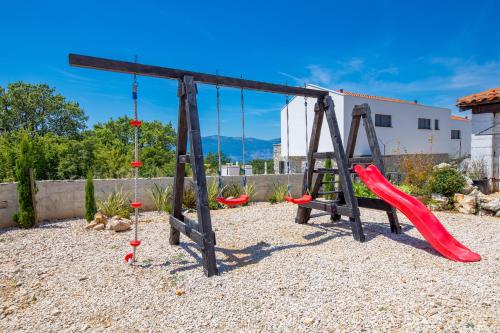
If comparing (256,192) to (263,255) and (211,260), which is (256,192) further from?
(211,260)

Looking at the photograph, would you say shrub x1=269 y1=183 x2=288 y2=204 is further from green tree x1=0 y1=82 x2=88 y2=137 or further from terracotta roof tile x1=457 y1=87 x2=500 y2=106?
green tree x1=0 y1=82 x2=88 y2=137

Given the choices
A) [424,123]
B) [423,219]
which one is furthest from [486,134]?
[424,123]

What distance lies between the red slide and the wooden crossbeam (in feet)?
6.48

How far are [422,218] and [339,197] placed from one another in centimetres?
182

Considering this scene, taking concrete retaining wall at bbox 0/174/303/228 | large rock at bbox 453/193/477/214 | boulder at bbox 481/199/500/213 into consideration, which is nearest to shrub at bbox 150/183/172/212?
concrete retaining wall at bbox 0/174/303/228

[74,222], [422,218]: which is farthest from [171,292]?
[74,222]

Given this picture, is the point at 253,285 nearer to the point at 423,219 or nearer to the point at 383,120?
the point at 423,219

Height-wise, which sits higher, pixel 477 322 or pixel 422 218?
pixel 422 218

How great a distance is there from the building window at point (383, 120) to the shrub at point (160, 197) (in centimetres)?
1703

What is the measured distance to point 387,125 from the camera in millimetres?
21688

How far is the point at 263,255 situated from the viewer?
15.5 feet

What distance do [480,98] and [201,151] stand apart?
371 inches

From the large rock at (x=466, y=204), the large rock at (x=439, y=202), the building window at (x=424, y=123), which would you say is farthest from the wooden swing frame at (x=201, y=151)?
the building window at (x=424, y=123)

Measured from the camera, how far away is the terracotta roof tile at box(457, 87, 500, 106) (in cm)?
915
